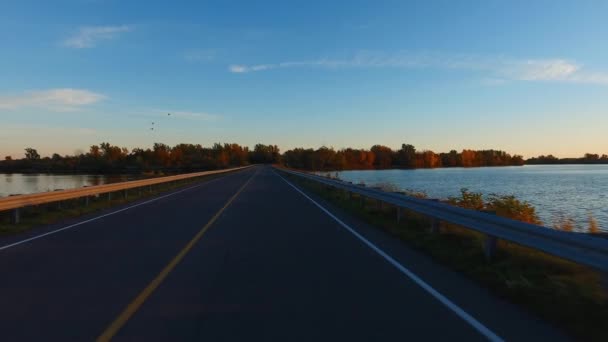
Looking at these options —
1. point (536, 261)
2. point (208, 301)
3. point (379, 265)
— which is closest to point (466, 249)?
point (536, 261)

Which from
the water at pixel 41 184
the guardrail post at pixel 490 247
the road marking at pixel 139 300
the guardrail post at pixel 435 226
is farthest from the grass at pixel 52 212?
the guardrail post at pixel 490 247

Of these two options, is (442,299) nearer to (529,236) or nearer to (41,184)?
(529,236)

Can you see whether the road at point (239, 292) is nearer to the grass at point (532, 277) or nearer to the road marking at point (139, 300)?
the road marking at point (139, 300)

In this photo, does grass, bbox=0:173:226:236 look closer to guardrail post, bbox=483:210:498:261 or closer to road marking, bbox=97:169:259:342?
road marking, bbox=97:169:259:342

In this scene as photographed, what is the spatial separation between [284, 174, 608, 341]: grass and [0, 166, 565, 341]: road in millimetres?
304

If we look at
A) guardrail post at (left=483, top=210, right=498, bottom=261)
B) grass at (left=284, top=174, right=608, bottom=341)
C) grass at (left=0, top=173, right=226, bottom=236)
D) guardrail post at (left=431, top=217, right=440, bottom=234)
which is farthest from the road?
grass at (left=0, top=173, right=226, bottom=236)

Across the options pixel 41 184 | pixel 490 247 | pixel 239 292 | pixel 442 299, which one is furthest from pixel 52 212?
pixel 41 184

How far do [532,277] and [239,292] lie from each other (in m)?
4.41

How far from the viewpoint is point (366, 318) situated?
5.61 metres

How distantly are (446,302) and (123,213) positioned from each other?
14.3 meters

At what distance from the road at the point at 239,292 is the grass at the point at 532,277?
1.00 ft

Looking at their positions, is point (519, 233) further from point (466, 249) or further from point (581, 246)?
point (466, 249)

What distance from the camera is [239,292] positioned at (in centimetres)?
668

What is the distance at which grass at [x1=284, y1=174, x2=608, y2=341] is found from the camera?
5.66 m
